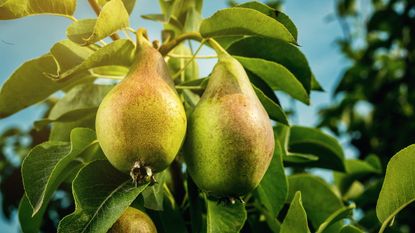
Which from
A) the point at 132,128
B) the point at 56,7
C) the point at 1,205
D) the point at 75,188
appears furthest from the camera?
the point at 1,205

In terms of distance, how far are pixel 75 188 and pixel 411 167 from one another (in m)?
0.71

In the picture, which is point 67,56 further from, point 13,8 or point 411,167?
point 411,167

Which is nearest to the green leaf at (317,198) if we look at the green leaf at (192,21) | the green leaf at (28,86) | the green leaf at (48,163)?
the green leaf at (192,21)

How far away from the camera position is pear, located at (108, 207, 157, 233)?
116cm

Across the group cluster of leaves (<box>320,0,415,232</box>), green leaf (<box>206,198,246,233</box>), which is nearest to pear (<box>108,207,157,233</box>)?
green leaf (<box>206,198,246,233</box>)

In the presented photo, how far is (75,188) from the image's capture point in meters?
1.11

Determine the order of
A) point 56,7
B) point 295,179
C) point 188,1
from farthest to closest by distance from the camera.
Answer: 1. point 188,1
2. point 295,179
3. point 56,7

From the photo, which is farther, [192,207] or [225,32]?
[192,207]

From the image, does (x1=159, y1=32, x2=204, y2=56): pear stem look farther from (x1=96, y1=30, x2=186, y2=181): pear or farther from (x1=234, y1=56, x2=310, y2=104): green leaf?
(x1=96, y1=30, x2=186, y2=181): pear

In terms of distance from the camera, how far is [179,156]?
1.57 meters

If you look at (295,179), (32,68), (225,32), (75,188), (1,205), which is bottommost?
(1,205)

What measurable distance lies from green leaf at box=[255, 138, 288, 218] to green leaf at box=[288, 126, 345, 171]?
0.46 m

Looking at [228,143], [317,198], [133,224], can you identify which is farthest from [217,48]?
[317,198]

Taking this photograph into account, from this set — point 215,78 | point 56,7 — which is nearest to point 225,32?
point 215,78
